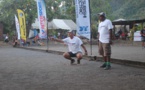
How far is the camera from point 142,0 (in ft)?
157

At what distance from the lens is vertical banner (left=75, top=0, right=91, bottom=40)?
36.6 feet

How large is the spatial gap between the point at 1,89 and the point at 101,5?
41.4 meters

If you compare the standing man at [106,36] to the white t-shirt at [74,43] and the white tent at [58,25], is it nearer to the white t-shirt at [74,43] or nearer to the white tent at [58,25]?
the white t-shirt at [74,43]

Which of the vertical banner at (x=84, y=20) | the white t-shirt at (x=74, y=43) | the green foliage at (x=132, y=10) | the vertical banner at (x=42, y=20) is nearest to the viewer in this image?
the white t-shirt at (x=74, y=43)

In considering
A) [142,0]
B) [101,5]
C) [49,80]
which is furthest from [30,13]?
[49,80]

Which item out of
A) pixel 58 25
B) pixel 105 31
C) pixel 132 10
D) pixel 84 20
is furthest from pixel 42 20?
pixel 132 10

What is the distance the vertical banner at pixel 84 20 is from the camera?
11156mm

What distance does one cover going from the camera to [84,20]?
11.2 meters

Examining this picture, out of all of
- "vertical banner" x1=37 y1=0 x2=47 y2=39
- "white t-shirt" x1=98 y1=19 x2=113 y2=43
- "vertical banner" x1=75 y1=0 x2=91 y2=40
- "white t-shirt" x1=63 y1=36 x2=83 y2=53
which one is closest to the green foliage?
"vertical banner" x1=37 y1=0 x2=47 y2=39

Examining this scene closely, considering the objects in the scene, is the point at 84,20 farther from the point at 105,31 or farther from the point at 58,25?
the point at 58,25

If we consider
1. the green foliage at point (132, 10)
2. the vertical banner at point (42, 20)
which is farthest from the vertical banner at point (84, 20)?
the green foliage at point (132, 10)

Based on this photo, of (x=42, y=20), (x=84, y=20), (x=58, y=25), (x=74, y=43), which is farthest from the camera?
(x=58, y=25)

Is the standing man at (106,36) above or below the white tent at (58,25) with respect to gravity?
below

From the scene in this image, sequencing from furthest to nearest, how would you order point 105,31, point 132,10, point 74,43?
1. point 132,10
2. point 74,43
3. point 105,31
